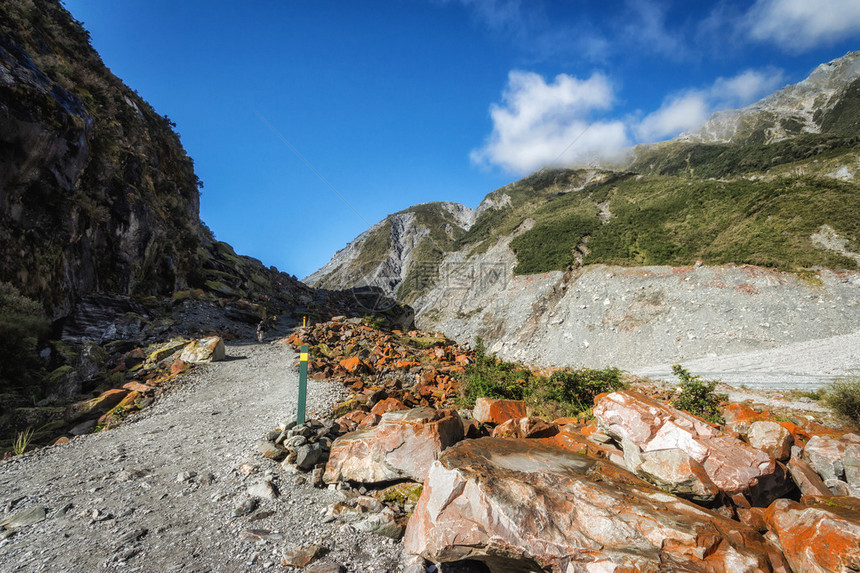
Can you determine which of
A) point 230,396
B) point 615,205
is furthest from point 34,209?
point 615,205

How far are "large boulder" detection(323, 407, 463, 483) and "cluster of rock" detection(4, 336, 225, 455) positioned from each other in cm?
636

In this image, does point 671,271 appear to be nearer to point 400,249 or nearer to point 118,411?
point 118,411

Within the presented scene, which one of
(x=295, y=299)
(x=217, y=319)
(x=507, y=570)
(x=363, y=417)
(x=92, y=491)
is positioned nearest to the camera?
(x=507, y=570)

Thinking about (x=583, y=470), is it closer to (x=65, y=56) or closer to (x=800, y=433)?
(x=800, y=433)

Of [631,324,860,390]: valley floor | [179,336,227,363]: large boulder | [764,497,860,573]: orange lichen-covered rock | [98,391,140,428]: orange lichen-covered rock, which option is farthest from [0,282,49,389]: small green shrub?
[631,324,860,390]: valley floor

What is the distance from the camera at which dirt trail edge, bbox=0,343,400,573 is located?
3.52 meters

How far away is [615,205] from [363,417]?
134 ft

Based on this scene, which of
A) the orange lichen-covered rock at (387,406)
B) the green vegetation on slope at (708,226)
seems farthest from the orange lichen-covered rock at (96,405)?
the green vegetation on slope at (708,226)

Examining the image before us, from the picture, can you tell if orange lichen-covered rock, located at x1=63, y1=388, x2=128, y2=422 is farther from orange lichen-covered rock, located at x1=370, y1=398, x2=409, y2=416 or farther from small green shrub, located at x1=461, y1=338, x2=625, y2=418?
small green shrub, located at x1=461, y1=338, x2=625, y2=418

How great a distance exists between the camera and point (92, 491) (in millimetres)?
4711

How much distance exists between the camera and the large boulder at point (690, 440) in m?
4.06

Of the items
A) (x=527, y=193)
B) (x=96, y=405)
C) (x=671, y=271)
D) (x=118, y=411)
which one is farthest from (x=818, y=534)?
(x=527, y=193)

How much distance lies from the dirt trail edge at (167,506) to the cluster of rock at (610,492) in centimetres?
40

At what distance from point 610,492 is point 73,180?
21.8 meters
